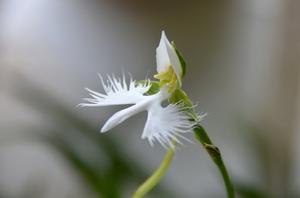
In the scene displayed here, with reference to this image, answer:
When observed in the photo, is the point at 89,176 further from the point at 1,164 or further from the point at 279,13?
the point at 279,13

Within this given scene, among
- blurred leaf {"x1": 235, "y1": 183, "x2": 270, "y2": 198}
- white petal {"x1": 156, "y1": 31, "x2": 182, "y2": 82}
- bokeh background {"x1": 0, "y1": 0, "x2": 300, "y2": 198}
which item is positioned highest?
white petal {"x1": 156, "y1": 31, "x2": 182, "y2": 82}

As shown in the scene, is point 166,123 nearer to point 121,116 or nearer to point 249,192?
point 121,116

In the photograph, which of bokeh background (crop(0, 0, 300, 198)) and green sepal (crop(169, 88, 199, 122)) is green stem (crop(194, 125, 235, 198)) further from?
bokeh background (crop(0, 0, 300, 198))

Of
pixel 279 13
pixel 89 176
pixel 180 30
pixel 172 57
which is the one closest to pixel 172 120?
pixel 172 57

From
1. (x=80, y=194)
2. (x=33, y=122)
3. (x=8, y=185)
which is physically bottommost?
(x=80, y=194)

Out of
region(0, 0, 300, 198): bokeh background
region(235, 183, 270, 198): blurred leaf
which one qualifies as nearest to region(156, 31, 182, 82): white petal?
region(235, 183, 270, 198): blurred leaf

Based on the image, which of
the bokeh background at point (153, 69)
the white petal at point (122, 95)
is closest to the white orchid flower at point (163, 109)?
the white petal at point (122, 95)
